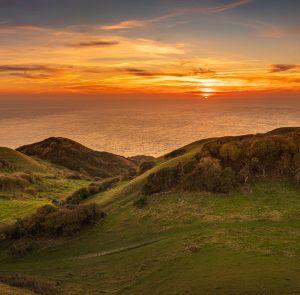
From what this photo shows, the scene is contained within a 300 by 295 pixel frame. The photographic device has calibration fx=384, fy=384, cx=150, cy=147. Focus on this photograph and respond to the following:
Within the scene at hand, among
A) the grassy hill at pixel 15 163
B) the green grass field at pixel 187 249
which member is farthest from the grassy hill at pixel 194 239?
the grassy hill at pixel 15 163

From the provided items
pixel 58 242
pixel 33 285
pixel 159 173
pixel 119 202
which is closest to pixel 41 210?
pixel 58 242

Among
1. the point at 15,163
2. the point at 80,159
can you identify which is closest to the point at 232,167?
the point at 15,163

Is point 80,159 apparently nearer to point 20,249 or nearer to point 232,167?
point 232,167

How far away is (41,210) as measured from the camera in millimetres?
35375

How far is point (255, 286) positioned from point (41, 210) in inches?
928

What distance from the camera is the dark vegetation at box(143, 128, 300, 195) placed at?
112 ft

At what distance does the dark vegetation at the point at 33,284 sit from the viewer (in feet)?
66.1

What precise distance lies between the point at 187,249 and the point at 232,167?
14085 mm

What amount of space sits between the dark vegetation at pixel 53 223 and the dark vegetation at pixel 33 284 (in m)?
10.4

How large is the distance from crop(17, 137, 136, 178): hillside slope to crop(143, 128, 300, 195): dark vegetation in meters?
62.0

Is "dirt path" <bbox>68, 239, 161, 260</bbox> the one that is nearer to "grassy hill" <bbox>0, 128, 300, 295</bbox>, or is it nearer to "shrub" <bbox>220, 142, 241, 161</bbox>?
"grassy hill" <bbox>0, 128, 300, 295</bbox>

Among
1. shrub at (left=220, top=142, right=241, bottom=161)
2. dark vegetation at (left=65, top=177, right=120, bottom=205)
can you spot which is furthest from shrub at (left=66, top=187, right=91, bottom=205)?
shrub at (left=220, top=142, right=241, bottom=161)

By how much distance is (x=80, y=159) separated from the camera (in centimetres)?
10912

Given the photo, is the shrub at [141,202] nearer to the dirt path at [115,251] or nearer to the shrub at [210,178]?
the shrub at [210,178]
